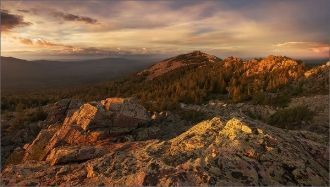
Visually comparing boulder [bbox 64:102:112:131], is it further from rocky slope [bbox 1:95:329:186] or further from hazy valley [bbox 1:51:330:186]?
rocky slope [bbox 1:95:329:186]

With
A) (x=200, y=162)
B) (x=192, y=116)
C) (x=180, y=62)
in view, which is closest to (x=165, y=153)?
(x=200, y=162)

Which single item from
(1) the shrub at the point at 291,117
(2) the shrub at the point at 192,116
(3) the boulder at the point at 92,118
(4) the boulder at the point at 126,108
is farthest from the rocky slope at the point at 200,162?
(1) the shrub at the point at 291,117

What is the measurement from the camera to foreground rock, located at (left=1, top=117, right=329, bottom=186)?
24.9 feet

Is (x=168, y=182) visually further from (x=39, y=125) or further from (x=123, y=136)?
(x=39, y=125)

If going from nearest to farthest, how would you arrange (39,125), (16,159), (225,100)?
(16,159)
(39,125)
(225,100)

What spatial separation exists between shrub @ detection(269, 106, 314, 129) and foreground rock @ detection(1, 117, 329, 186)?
14.8m

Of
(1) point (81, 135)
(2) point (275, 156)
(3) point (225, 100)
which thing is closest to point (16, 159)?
(1) point (81, 135)

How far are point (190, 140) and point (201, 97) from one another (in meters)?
28.4

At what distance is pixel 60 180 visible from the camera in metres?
8.61

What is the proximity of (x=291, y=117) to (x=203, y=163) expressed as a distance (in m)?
17.9

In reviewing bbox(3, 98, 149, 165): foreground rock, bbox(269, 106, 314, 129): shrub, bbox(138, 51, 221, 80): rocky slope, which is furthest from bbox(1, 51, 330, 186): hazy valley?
bbox(138, 51, 221, 80): rocky slope

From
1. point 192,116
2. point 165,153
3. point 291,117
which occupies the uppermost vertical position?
point 165,153

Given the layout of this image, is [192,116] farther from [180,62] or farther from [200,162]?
[180,62]

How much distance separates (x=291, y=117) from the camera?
24.2 meters
